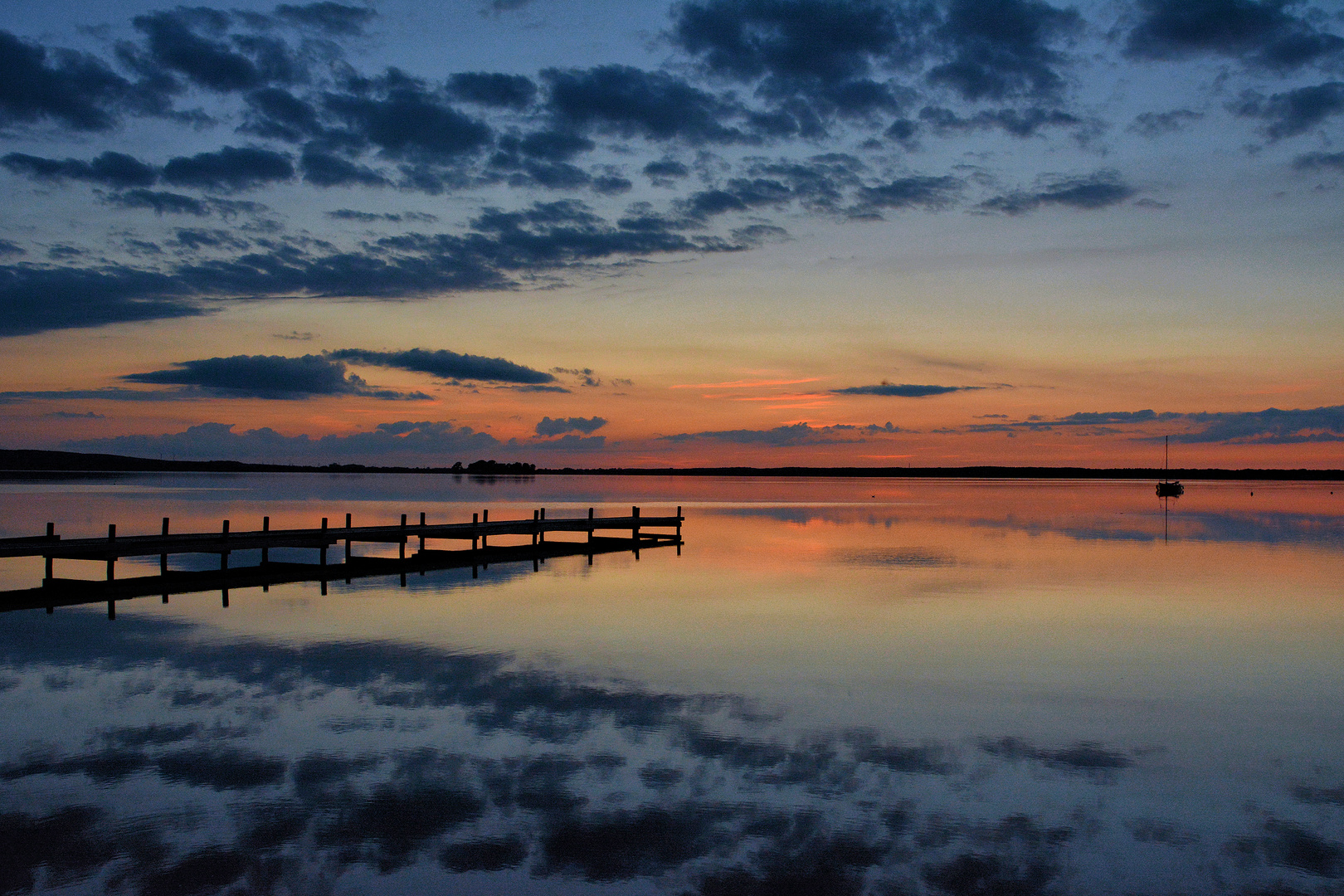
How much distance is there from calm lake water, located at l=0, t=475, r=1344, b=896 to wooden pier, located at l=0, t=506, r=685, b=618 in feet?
5.33

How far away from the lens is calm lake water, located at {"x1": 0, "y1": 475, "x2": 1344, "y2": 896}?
8516 millimetres

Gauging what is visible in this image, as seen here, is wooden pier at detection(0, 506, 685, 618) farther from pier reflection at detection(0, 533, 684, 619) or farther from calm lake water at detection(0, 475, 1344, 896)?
calm lake water at detection(0, 475, 1344, 896)

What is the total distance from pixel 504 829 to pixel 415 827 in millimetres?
893

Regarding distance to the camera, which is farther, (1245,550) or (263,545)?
(1245,550)

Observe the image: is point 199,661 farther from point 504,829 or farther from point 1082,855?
point 1082,855

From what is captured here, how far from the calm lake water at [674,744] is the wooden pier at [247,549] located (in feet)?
5.33

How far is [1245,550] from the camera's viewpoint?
41844 millimetres

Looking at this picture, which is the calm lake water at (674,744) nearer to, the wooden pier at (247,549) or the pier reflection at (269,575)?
the pier reflection at (269,575)

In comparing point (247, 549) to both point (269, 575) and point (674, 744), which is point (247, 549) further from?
point (674, 744)

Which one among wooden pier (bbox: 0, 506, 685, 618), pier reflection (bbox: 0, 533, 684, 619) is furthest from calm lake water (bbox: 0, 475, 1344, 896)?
wooden pier (bbox: 0, 506, 685, 618)

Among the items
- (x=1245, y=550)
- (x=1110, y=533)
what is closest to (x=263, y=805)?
(x=1245, y=550)

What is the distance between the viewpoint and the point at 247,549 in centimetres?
3266

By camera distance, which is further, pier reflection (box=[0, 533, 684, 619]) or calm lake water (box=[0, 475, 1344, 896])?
pier reflection (box=[0, 533, 684, 619])

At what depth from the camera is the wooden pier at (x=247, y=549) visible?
24.8m
